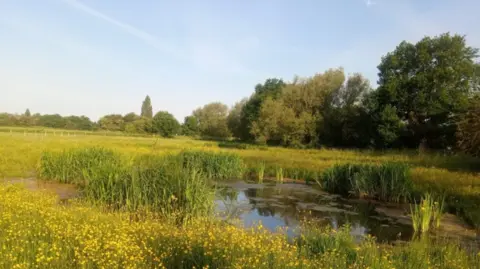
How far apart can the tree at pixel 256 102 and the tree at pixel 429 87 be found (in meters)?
28.7

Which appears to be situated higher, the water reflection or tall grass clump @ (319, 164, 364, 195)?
tall grass clump @ (319, 164, 364, 195)

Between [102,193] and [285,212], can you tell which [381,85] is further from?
[102,193]

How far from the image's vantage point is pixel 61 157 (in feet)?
57.2

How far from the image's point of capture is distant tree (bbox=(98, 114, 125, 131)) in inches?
4247

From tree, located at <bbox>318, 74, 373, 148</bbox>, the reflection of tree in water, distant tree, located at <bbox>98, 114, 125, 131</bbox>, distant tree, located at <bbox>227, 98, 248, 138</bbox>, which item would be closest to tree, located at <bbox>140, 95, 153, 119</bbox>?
distant tree, located at <bbox>98, 114, 125, 131</bbox>

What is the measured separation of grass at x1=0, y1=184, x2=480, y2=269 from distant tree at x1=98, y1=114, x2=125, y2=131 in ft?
344

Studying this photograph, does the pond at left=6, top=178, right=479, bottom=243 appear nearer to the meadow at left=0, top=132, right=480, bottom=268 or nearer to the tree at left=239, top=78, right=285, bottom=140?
the meadow at left=0, top=132, right=480, bottom=268

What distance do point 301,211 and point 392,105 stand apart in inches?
1111

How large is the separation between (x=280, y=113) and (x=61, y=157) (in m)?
34.2

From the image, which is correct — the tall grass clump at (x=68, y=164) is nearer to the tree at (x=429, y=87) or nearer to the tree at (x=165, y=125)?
the tree at (x=429, y=87)

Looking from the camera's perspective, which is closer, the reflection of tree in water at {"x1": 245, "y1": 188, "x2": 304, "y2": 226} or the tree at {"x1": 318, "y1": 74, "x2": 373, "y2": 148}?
the reflection of tree in water at {"x1": 245, "y1": 188, "x2": 304, "y2": 226}

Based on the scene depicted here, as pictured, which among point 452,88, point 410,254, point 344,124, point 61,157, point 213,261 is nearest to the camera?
point 213,261

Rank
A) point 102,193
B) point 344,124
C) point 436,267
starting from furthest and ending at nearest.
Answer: point 344,124
point 102,193
point 436,267

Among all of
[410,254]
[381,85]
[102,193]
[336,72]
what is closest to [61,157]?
[102,193]
